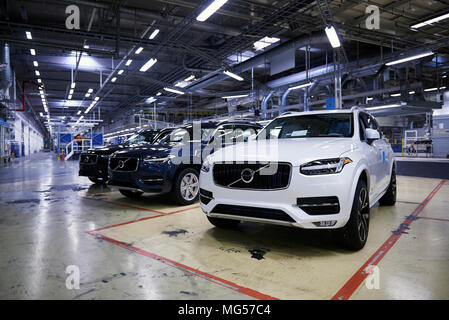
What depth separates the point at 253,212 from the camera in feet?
9.91

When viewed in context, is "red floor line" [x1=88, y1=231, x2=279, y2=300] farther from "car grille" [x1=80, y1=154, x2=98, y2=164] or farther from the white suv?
"car grille" [x1=80, y1=154, x2=98, y2=164]

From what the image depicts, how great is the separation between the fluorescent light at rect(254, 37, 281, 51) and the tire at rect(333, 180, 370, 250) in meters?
9.97

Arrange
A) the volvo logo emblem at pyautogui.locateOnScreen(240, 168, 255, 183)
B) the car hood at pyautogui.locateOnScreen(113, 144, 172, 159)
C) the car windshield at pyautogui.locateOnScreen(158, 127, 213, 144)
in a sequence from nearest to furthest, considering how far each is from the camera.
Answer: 1. the volvo logo emblem at pyautogui.locateOnScreen(240, 168, 255, 183)
2. the car hood at pyautogui.locateOnScreen(113, 144, 172, 159)
3. the car windshield at pyautogui.locateOnScreen(158, 127, 213, 144)

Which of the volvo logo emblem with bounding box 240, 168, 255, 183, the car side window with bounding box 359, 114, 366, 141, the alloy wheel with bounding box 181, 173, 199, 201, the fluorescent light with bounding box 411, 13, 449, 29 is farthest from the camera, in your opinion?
the fluorescent light with bounding box 411, 13, 449, 29

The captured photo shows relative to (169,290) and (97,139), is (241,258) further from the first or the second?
(97,139)

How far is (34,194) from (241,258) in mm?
6097

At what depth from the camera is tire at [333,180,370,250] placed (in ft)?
9.68

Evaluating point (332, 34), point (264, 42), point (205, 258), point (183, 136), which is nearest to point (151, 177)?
point (183, 136)

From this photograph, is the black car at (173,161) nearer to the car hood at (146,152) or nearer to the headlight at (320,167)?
the car hood at (146,152)

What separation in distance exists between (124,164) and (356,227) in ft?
13.3

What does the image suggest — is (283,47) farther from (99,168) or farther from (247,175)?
(247,175)

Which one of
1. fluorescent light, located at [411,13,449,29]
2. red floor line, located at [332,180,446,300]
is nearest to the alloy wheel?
red floor line, located at [332,180,446,300]

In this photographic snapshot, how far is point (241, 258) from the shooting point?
296cm

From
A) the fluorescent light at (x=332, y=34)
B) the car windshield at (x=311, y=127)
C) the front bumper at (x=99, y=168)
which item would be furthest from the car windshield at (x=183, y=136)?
the fluorescent light at (x=332, y=34)
